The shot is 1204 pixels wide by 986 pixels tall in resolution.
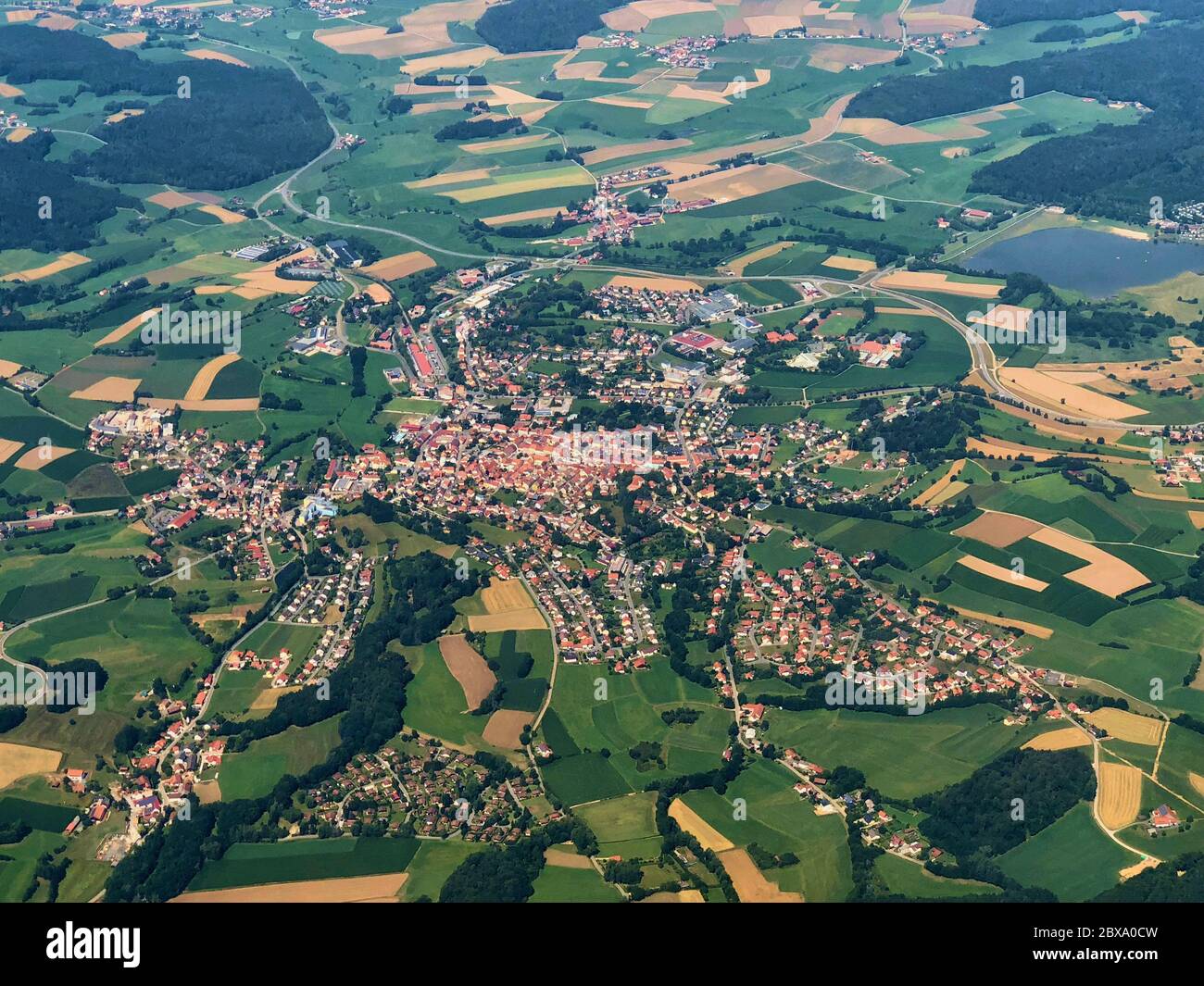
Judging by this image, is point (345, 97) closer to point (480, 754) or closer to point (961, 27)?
point (961, 27)

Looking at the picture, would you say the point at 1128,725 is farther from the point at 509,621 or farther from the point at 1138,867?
the point at 509,621

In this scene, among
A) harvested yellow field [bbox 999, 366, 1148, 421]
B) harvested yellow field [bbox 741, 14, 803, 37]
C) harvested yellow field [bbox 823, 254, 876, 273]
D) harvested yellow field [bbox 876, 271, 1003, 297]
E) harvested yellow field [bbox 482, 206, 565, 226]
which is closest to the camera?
harvested yellow field [bbox 999, 366, 1148, 421]

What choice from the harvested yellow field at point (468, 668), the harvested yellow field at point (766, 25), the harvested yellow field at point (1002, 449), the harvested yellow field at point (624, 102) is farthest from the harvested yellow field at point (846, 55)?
the harvested yellow field at point (468, 668)

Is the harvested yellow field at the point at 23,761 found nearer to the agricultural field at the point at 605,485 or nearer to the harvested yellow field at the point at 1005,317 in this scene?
the agricultural field at the point at 605,485

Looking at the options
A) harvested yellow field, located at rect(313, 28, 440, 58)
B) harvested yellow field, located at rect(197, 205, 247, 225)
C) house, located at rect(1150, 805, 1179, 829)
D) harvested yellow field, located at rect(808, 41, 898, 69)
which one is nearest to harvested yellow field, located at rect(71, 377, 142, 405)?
harvested yellow field, located at rect(197, 205, 247, 225)

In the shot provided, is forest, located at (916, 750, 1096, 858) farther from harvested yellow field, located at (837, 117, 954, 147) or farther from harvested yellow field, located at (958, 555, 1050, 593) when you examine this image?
harvested yellow field, located at (837, 117, 954, 147)
